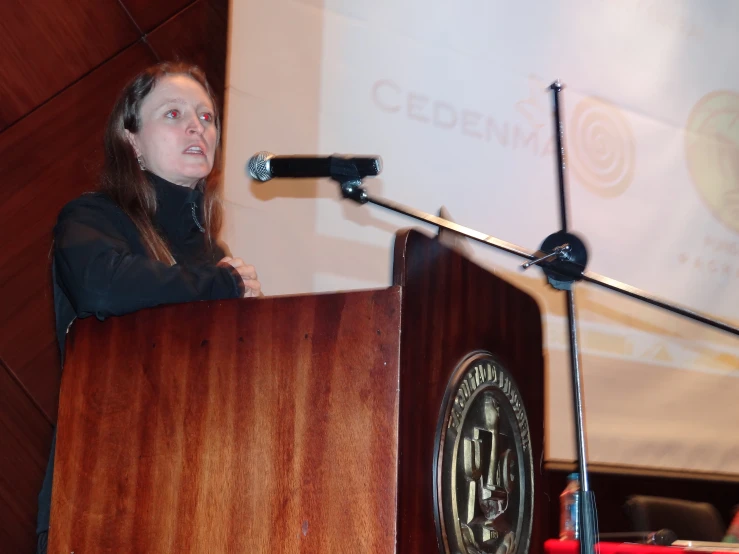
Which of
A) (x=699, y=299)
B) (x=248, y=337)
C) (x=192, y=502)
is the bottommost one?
(x=192, y=502)

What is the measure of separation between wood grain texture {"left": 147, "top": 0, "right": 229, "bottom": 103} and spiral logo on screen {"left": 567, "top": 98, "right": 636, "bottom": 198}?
1.31 m

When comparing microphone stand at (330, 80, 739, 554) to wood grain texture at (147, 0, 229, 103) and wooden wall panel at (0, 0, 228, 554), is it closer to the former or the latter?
wooden wall panel at (0, 0, 228, 554)

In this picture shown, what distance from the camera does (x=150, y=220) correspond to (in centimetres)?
137

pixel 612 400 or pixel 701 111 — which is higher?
pixel 701 111

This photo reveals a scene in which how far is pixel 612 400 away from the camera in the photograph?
9.50 feet

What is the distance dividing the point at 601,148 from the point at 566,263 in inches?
74.6

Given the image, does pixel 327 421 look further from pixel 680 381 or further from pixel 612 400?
pixel 680 381

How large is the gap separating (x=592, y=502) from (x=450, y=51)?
72.8 inches

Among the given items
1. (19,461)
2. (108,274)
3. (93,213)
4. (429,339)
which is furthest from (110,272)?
(19,461)

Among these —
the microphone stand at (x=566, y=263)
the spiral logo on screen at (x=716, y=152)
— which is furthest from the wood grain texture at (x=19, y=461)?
the spiral logo on screen at (x=716, y=152)

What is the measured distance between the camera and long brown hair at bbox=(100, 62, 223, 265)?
1.33m

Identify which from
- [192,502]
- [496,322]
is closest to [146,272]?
[192,502]

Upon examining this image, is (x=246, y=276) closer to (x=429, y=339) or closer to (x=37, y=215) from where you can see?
(x=429, y=339)

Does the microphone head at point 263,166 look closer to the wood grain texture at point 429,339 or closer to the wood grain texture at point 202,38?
the wood grain texture at point 429,339
